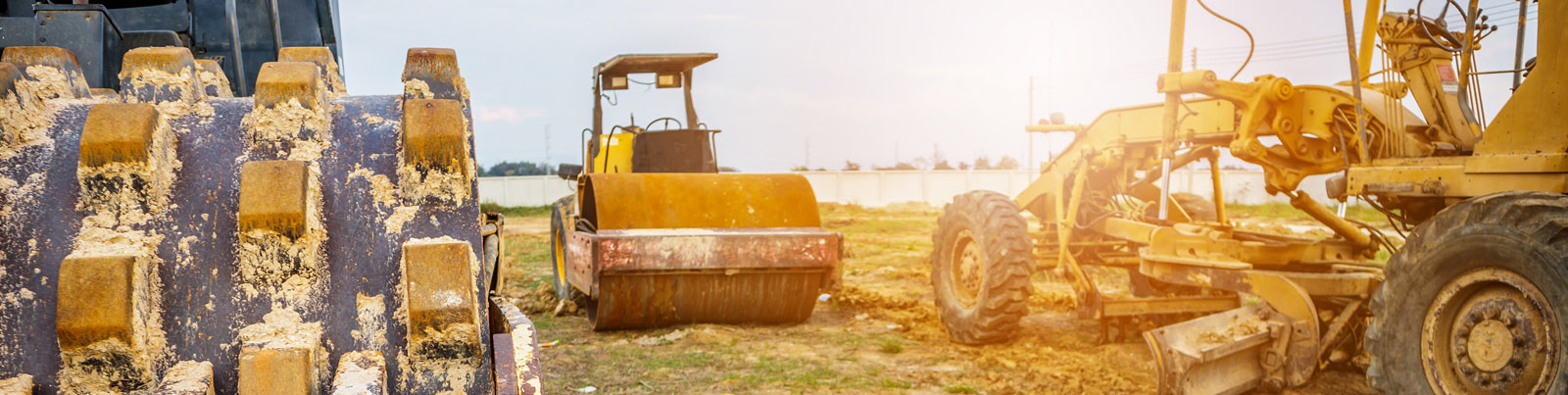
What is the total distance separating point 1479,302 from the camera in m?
4.07

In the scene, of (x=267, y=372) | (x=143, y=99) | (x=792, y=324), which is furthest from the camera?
(x=792, y=324)

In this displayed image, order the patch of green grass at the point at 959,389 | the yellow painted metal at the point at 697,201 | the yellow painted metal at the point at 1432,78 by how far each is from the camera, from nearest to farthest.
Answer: the yellow painted metal at the point at 1432,78
the patch of green grass at the point at 959,389
the yellow painted metal at the point at 697,201

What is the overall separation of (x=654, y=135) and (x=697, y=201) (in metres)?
1.89

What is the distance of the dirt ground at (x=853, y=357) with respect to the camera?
5.96 m

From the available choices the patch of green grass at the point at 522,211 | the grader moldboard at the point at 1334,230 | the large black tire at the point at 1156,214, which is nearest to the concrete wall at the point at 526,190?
the patch of green grass at the point at 522,211

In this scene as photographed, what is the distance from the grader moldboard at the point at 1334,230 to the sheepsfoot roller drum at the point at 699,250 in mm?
1324

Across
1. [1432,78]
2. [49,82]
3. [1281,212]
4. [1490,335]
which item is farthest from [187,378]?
[1281,212]

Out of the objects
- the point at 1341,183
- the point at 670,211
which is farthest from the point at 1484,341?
the point at 670,211

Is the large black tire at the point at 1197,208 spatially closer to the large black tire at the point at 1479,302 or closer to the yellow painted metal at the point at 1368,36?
the yellow painted metal at the point at 1368,36

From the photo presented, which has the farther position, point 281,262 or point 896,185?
point 896,185

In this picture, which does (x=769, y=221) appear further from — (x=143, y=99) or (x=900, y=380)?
(x=143, y=99)

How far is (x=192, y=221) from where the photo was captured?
1.59m

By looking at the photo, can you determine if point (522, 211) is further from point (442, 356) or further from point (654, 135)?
point (442, 356)

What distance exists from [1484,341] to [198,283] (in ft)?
14.5
